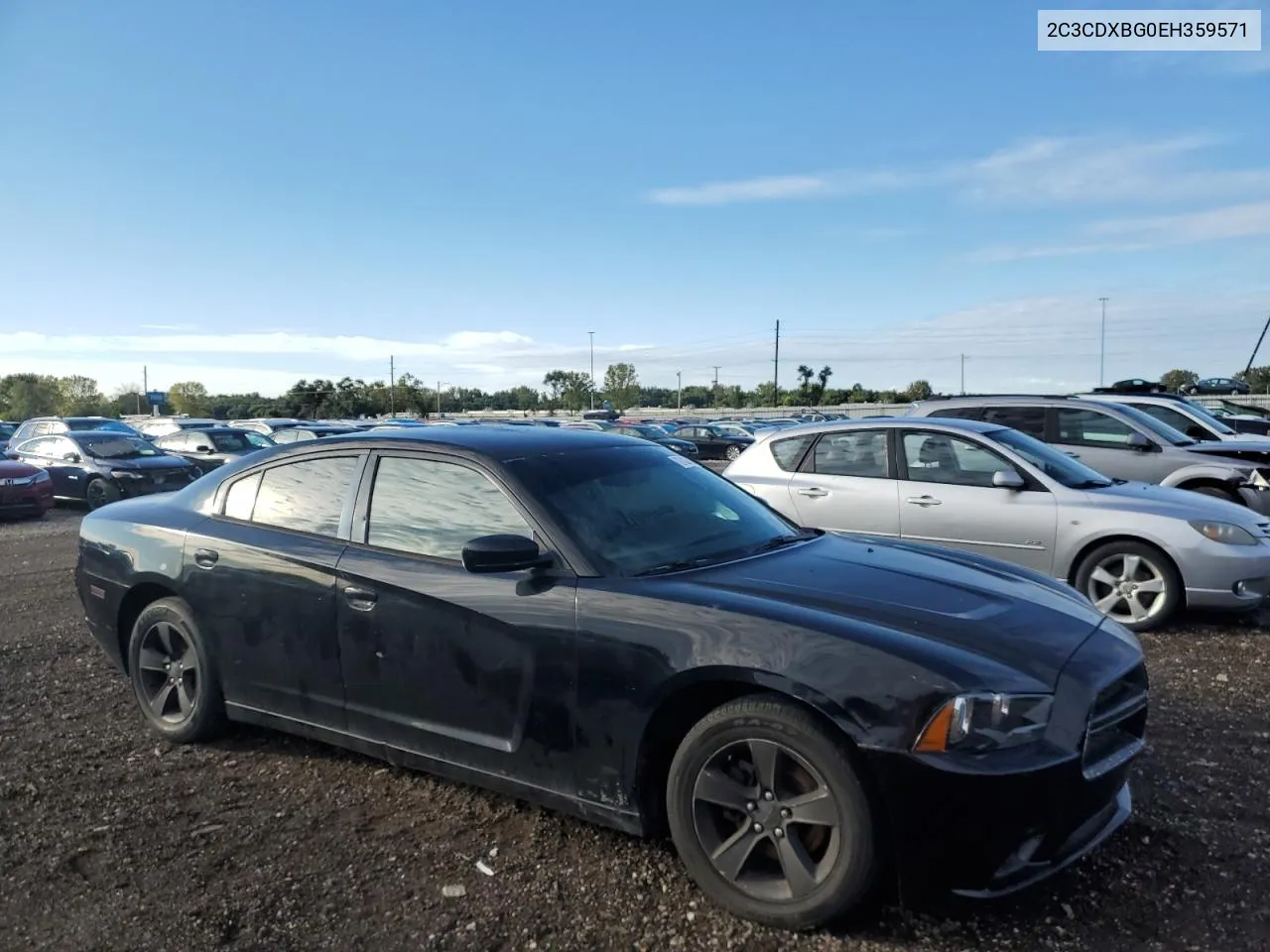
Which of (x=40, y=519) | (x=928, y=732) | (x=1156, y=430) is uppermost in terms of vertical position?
(x=1156, y=430)

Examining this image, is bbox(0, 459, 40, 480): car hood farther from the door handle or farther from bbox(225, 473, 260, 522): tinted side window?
the door handle

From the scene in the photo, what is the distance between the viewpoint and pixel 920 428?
771 centimetres

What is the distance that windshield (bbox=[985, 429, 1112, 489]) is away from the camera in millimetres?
7148

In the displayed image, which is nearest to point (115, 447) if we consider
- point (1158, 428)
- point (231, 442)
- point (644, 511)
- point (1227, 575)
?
point (231, 442)

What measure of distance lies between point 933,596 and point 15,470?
52.4 feet

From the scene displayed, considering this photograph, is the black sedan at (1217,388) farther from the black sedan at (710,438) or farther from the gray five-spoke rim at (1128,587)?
the gray five-spoke rim at (1128,587)

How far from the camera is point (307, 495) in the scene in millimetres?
4258

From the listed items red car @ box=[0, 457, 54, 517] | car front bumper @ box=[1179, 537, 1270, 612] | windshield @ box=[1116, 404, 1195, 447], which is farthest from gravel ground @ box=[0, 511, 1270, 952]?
red car @ box=[0, 457, 54, 517]

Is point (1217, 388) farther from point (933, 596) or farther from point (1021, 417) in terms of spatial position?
point (933, 596)

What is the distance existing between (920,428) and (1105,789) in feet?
16.8

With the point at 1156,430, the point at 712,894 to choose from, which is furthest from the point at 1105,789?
the point at 1156,430

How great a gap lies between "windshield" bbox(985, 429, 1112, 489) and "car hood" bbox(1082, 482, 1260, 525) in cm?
17

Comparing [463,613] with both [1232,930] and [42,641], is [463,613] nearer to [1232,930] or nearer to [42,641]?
[1232,930]

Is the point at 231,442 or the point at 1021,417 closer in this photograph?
the point at 1021,417
